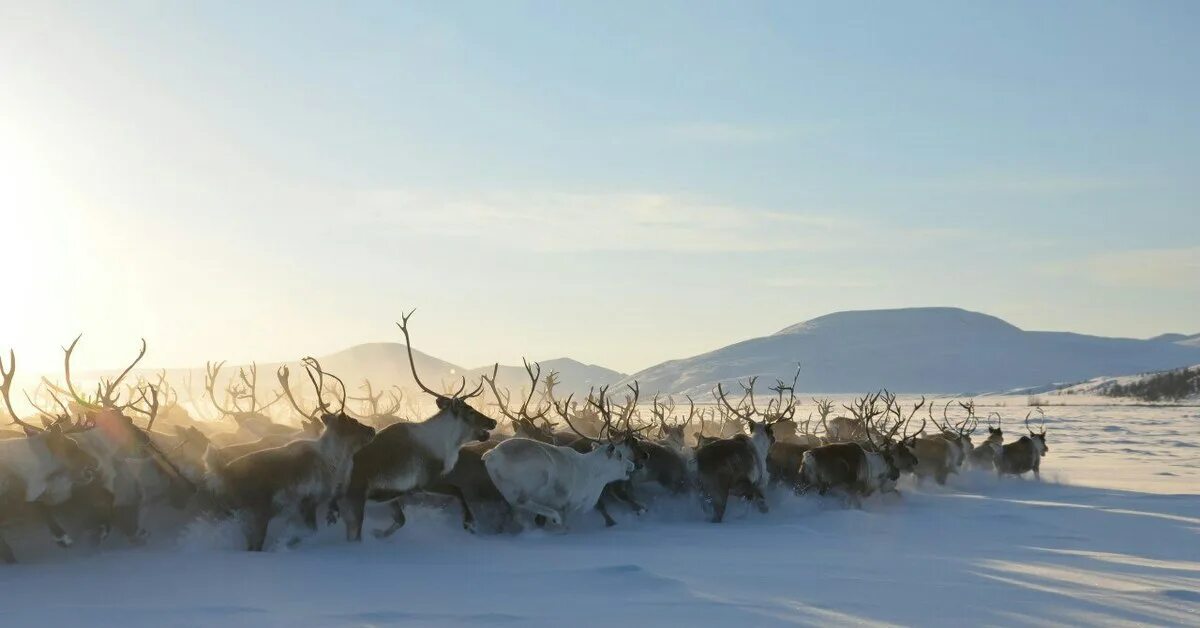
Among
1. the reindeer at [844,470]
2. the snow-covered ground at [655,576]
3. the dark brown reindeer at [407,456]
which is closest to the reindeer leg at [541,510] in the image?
the snow-covered ground at [655,576]

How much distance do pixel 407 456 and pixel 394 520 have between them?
0.58 metres

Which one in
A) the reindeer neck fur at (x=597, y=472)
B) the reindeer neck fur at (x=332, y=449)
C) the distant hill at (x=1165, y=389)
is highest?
the distant hill at (x=1165, y=389)

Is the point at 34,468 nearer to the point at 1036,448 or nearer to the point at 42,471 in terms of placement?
the point at 42,471

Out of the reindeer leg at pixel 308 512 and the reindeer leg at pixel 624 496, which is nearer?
the reindeer leg at pixel 308 512

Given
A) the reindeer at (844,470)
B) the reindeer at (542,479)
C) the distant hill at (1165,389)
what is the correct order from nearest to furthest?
the reindeer at (542,479) < the reindeer at (844,470) < the distant hill at (1165,389)

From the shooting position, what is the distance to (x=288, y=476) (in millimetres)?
7570

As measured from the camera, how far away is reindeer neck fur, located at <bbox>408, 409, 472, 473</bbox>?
8.59 meters

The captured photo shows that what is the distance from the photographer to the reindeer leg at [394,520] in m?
8.28

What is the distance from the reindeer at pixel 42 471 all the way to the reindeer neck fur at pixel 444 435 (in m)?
2.50

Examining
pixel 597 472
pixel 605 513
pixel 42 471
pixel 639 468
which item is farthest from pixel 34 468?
pixel 639 468

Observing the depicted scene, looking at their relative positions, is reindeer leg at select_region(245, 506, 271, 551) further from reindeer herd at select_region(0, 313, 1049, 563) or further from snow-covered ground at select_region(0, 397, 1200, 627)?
snow-covered ground at select_region(0, 397, 1200, 627)

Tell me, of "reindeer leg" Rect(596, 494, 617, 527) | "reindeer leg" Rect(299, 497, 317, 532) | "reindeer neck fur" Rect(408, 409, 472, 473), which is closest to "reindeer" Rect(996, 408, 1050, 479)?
"reindeer leg" Rect(596, 494, 617, 527)

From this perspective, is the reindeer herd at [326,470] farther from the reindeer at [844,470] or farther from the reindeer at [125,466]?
the reindeer at [844,470]

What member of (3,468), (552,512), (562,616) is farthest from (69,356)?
(562,616)
